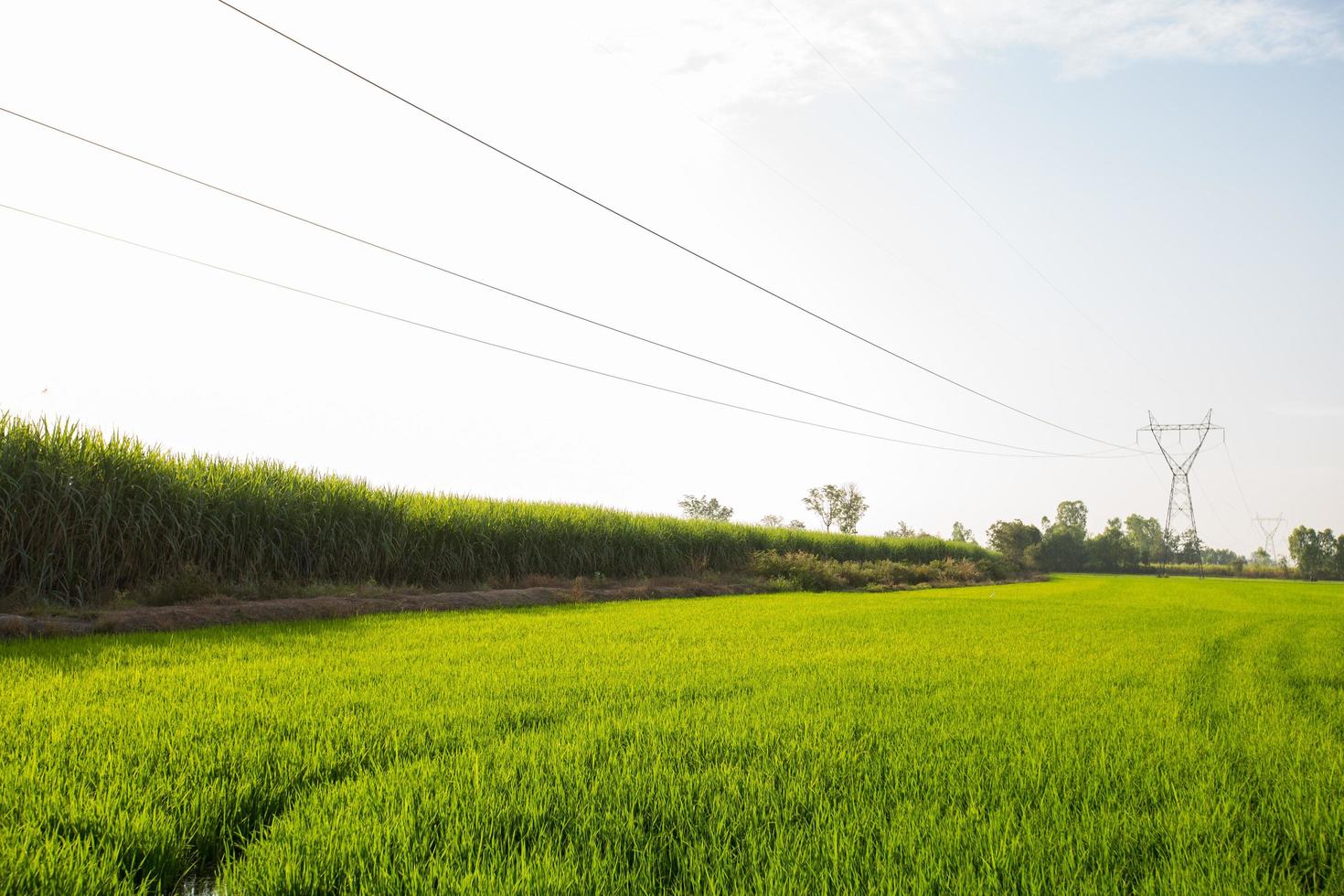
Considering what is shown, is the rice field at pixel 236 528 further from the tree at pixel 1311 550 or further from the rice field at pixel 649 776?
the tree at pixel 1311 550

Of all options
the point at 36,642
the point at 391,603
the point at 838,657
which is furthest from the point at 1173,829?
the point at 391,603

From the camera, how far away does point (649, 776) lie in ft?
10.7

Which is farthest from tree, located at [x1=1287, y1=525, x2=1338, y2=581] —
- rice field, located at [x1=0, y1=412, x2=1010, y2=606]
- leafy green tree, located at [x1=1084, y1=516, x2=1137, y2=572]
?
rice field, located at [x1=0, y1=412, x2=1010, y2=606]

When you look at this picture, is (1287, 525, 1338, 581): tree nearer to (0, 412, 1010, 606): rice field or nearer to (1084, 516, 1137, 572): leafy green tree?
(1084, 516, 1137, 572): leafy green tree

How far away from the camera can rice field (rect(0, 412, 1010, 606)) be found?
10742 mm

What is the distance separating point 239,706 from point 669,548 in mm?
19327

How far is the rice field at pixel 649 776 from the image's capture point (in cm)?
243

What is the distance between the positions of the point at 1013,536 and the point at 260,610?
233ft

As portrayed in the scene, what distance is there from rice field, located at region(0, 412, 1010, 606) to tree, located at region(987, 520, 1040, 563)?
189 ft

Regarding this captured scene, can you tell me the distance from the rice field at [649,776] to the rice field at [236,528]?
5024 millimetres

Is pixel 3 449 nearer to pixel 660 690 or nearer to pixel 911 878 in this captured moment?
pixel 660 690

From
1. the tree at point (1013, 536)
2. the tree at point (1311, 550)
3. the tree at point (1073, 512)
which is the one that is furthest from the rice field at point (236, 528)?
the tree at point (1073, 512)

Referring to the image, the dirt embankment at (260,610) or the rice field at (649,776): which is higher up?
A: the rice field at (649,776)

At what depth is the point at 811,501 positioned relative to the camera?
3019 inches
